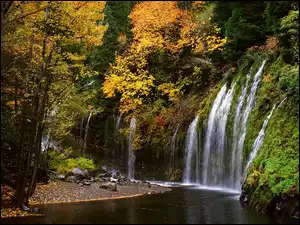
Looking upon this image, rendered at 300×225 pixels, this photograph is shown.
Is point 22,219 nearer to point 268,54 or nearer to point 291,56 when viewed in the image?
point 291,56

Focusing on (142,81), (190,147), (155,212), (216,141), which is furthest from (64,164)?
(155,212)

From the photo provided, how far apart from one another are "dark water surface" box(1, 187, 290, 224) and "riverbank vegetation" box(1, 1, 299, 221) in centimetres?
95

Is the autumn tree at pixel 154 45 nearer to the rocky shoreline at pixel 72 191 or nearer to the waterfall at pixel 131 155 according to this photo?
the waterfall at pixel 131 155

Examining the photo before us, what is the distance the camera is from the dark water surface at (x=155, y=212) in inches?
335

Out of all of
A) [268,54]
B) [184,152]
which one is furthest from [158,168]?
[268,54]

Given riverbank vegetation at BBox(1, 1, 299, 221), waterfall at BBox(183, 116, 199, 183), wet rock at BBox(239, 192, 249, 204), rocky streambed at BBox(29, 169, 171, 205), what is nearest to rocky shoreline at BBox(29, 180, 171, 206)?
rocky streambed at BBox(29, 169, 171, 205)

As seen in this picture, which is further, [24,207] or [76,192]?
[76,192]

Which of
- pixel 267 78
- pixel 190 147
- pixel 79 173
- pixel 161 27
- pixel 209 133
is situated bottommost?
pixel 79 173

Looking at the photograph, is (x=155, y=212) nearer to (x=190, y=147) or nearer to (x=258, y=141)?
(x=258, y=141)

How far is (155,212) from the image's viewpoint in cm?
974

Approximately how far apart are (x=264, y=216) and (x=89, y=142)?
17.4 metres

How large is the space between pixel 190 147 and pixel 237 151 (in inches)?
163

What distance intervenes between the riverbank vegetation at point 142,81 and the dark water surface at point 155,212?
0.95m

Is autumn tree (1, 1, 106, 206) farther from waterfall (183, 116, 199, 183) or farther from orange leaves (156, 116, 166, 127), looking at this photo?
orange leaves (156, 116, 166, 127)
